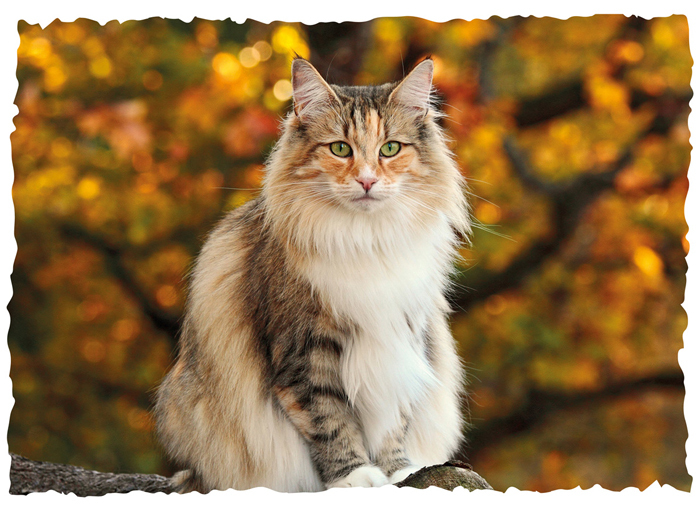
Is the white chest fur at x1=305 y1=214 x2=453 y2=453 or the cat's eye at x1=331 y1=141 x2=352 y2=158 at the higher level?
the cat's eye at x1=331 y1=141 x2=352 y2=158

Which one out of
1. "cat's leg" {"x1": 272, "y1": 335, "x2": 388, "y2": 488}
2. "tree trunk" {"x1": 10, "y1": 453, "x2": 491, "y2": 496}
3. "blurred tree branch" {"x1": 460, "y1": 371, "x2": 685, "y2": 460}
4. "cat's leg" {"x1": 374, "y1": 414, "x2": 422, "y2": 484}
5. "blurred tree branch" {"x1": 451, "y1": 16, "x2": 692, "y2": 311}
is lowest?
"blurred tree branch" {"x1": 460, "y1": 371, "x2": 685, "y2": 460}

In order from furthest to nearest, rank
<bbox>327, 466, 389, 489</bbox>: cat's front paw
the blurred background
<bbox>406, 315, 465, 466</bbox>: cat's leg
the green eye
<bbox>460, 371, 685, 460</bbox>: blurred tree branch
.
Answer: <bbox>460, 371, 685, 460</bbox>: blurred tree branch
the blurred background
<bbox>406, 315, 465, 466</bbox>: cat's leg
the green eye
<bbox>327, 466, 389, 489</bbox>: cat's front paw

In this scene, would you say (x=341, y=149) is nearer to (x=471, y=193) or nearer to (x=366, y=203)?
(x=366, y=203)

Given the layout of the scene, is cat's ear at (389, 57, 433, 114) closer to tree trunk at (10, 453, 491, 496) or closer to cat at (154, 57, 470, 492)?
cat at (154, 57, 470, 492)

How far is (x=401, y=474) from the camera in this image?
2.26 meters

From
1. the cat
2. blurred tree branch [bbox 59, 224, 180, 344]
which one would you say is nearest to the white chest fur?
the cat

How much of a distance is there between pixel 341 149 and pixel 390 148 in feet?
0.51

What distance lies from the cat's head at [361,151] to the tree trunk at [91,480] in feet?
2.70

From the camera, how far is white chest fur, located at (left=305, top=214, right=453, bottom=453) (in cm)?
224

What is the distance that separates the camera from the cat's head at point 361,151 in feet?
7.20

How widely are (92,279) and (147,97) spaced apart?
784mm

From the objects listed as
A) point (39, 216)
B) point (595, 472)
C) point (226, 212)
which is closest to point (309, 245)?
point (226, 212)

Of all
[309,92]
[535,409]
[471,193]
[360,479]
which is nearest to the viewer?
[360,479]

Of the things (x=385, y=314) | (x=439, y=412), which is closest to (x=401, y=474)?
(x=439, y=412)
